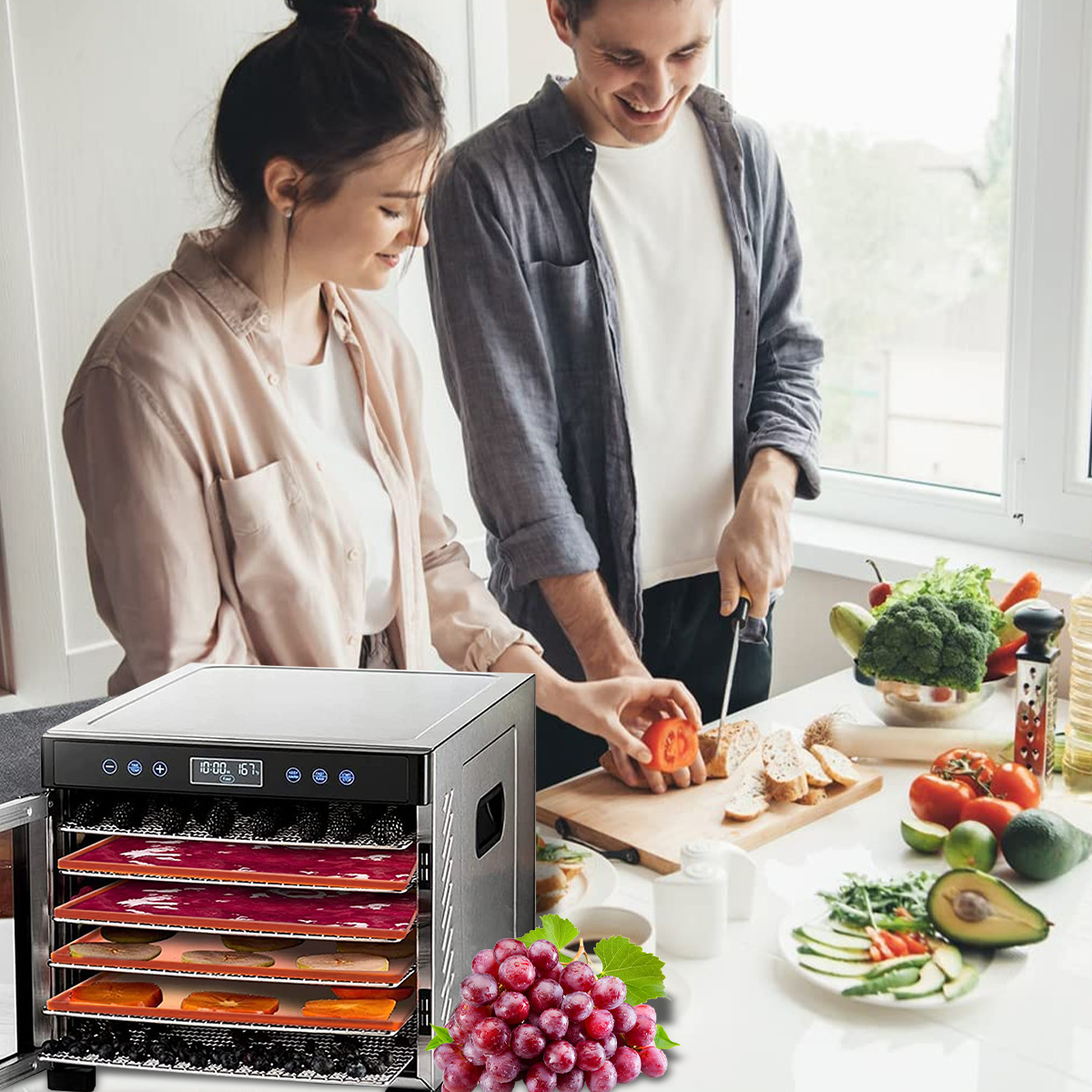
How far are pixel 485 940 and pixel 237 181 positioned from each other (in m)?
0.73

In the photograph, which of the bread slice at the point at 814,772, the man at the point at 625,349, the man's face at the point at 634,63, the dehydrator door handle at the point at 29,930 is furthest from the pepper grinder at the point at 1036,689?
the dehydrator door handle at the point at 29,930

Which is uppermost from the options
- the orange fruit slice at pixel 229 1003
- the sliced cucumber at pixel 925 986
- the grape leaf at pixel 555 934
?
the grape leaf at pixel 555 934

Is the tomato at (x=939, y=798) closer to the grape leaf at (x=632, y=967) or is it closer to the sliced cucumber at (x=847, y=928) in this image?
the sliced cucumber at (x=847, y=928)

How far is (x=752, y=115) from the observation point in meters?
1.96

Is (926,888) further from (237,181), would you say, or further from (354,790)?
(237,181)

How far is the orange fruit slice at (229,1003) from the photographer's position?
1136mm

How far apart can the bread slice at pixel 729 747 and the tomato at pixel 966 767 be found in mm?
241

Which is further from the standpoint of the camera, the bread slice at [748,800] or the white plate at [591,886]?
the bread slice at [748,800]

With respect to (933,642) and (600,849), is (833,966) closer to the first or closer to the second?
(600,849)

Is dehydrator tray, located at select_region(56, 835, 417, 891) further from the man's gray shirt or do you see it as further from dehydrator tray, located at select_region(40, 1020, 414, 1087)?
the man's gray shirt

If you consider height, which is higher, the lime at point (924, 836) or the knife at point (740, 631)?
the knife at point (740, 631)

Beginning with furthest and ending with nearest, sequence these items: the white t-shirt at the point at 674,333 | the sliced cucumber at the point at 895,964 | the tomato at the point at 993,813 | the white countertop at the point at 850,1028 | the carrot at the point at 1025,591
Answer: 1. the carrot at the point at 1025,591
2. the white t-shirt at the point at 674,333
3. the tomato at the point at 993,813
4. the sliced cucumber at the point at 895,964
5. the white countertop at the point at 850,1028

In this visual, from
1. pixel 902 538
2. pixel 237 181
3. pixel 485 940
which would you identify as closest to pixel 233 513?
pixel 237 181

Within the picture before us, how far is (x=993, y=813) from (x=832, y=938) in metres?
0.33
